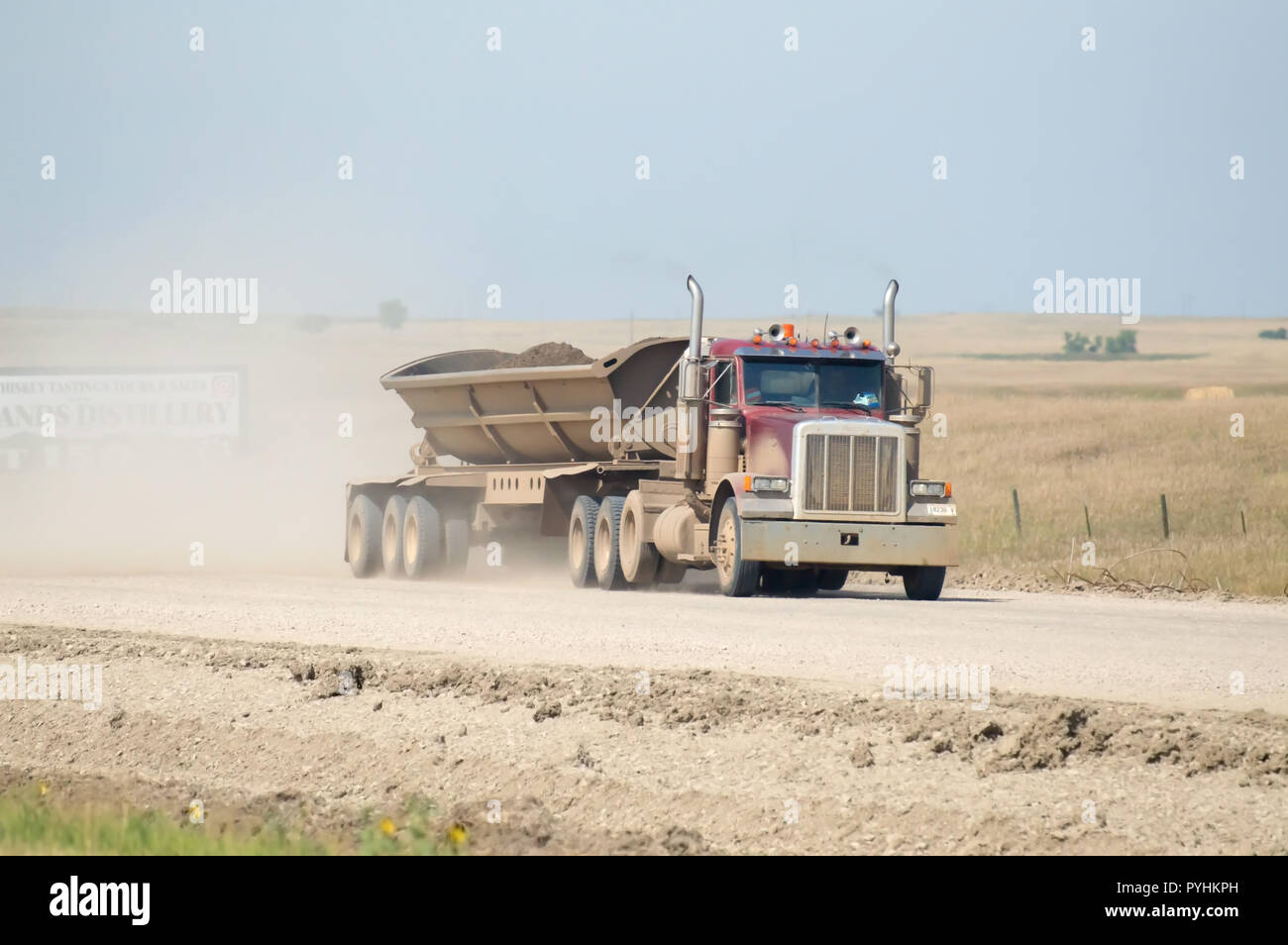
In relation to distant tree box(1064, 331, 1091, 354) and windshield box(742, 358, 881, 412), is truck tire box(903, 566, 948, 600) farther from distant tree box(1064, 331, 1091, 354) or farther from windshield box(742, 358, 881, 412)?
distant tree box(1064, 331, 1091, 354)

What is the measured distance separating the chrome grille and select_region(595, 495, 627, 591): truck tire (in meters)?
3.09

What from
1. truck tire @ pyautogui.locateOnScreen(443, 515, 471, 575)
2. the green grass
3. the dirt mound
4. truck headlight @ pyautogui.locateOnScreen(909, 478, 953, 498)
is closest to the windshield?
truck headlight @ pyautogui.locateOnScreen(909, 478, 953, 498)

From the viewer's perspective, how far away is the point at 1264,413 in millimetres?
47406

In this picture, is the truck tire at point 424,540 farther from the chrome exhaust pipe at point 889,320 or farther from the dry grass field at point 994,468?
the chrome exhaust pipe at point 889,320

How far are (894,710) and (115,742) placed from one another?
502 cm

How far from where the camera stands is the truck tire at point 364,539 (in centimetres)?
2600

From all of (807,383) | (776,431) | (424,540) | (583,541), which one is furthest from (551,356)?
(776,431)

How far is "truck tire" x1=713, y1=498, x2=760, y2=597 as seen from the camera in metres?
18.2

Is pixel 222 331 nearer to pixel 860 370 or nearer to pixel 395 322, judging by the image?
pixel 395 322

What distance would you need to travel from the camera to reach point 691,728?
31.7 feet

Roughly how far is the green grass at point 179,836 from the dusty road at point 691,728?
31 cm

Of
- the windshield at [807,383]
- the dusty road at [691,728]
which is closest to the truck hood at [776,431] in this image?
the windshield at [807,383]
